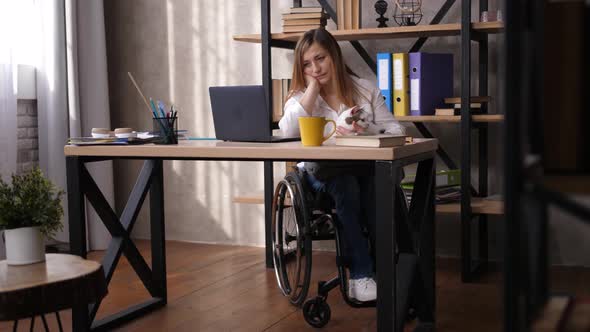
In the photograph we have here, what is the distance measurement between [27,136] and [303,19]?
1663 mm

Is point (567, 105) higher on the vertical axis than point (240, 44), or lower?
lower

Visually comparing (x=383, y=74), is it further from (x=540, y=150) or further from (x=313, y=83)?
(x=540, y=150)

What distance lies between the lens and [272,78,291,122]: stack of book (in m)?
3.70

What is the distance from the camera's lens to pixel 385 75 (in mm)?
3512

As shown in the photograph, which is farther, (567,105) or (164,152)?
(164,152)

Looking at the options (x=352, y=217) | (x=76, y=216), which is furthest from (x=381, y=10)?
(x=76, y=216)

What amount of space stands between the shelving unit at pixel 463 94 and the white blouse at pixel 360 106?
527mm

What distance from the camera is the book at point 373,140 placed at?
6.70ft

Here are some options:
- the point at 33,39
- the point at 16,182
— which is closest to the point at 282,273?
the point at 16,182

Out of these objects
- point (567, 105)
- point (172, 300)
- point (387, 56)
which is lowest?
point (172, 300)

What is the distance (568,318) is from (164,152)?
6.42 ft

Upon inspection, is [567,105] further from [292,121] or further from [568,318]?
[292,121]

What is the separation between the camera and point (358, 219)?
271 cm

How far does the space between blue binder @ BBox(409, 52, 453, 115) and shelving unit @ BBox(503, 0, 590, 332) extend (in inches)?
119
